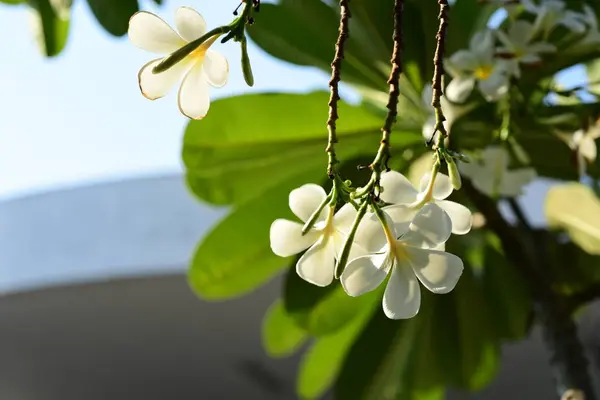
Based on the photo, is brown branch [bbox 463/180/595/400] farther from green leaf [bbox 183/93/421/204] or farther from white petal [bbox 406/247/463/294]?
white petal [bbox 406/247/463/294]

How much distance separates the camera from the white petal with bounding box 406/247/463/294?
1.11 feet

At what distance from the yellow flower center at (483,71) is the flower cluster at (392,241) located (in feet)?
1.05

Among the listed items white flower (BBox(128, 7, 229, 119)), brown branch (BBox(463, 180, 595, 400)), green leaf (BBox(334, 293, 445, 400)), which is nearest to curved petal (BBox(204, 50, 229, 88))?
white flower (BBox(128, 7, 229, 119))

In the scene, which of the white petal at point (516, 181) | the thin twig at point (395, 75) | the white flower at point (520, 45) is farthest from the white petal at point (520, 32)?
the thin twig at point (395, 75)

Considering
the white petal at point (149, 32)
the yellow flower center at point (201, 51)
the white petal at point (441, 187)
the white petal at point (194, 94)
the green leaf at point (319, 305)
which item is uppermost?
the white petal at point (149, 32)

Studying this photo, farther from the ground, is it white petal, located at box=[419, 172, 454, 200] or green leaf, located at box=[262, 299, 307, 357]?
white petal, located at box=[419, 172, 454, 200]

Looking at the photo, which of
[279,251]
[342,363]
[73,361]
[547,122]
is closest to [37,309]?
[73,361]

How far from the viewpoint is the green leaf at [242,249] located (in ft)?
2.77

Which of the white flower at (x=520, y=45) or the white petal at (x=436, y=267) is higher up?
the white petal at (x=436, y=267)

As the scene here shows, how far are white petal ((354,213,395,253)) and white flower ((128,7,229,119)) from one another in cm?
9

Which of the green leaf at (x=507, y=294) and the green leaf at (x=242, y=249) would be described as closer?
the green leaf at (x=242, y=249)

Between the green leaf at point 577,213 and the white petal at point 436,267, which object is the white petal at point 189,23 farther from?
the green leaf at point 577,213

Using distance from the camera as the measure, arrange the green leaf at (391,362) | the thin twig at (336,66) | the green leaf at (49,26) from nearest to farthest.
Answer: the thin twig at (336,66)
the green leaf at (49,26)
the green leaf at (391,362)

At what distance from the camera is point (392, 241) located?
0.34 m
